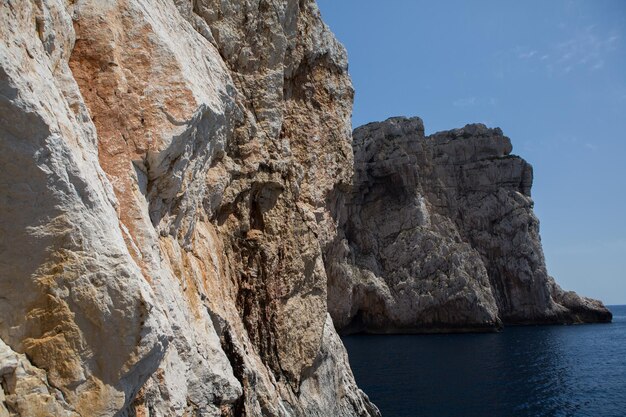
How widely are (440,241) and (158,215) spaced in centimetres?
7990

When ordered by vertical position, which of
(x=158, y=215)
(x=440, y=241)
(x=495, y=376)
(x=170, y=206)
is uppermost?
(x=440, y=241)

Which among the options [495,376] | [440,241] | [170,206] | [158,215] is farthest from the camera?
[440,241]

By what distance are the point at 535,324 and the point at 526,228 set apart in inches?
688

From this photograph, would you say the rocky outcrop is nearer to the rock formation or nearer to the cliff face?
the rock formation

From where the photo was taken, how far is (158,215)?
35.7ft

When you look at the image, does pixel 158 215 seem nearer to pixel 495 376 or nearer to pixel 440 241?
pixel 495 376

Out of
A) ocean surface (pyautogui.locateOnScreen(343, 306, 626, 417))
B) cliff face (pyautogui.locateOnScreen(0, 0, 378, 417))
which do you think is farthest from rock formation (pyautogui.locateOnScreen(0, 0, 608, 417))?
ocean surface (pyautogui.locateOnScreen(343, 306, 626, 417))

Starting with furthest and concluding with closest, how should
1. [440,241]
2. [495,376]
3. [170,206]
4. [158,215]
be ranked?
[440,241] < [495,376] < [170,206] < [158,215]

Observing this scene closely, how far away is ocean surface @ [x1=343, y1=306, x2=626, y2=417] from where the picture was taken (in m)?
32.2

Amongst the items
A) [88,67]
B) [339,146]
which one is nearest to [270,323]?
[339,146]

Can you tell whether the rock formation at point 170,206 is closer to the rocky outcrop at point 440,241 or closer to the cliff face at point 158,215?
the cliff face at point 158,215

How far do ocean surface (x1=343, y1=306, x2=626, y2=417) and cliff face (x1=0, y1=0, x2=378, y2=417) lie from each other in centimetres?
1363

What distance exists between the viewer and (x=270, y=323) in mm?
19094

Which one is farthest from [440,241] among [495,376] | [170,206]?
[170,206]
